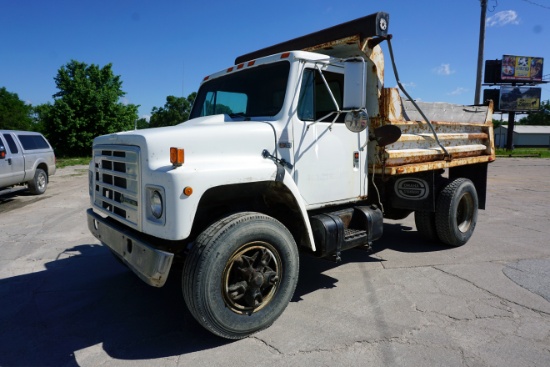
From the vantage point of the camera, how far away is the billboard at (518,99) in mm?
45469

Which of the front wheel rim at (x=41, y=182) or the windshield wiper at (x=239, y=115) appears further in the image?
the front wheel rim at (x=41, y=182)

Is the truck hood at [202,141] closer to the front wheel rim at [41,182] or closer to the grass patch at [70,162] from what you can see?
the front wheel rim at [41,182]

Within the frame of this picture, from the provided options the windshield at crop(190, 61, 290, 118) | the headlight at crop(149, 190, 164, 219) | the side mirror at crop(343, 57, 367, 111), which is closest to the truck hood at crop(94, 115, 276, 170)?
the headlight at crop(149, 190, 164, 219)

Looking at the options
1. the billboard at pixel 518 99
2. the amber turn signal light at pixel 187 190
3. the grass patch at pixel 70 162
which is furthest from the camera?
the billboard at pixel 518 99

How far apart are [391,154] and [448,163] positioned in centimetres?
145

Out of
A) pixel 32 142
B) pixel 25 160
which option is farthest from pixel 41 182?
pixel 32 142

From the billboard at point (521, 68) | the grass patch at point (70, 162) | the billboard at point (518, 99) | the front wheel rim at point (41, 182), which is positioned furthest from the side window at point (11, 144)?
the billboard at point (521, 68)

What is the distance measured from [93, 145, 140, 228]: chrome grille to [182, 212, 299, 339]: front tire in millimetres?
667

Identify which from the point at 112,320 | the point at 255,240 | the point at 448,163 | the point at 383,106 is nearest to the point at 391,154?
the point at 383,106

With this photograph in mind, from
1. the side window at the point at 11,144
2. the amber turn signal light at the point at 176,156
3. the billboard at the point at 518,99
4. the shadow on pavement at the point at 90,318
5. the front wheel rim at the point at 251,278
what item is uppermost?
the billboard at the point at 518,99

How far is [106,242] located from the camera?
3555mm

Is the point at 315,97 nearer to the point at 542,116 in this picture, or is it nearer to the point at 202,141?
the point at 202,141

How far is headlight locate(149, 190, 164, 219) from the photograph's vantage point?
A: 2838 mm

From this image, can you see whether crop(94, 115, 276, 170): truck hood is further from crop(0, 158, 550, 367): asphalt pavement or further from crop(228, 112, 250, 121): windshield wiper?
crop(0, 158, 550, 367): asphalt pavement
